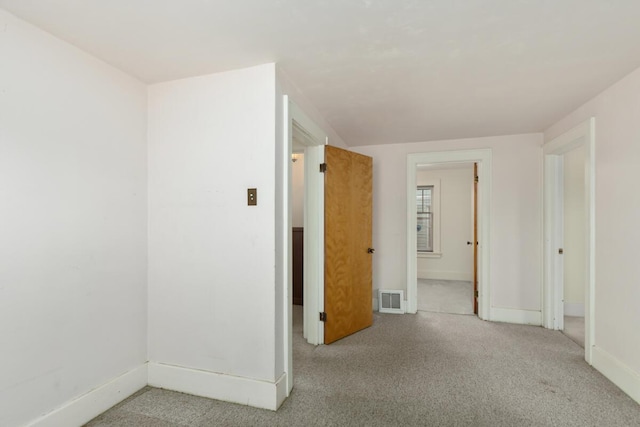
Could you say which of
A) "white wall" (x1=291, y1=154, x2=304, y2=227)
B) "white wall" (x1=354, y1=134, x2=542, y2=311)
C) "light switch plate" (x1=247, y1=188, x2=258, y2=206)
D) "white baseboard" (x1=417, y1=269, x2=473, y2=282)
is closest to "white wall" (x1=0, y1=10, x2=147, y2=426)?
"light switch plate" (x1=247, y1=188, x2=258, y2=206)

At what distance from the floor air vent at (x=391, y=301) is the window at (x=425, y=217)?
8.85 ft

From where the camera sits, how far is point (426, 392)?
205 centimetres

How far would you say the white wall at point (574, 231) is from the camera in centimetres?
362

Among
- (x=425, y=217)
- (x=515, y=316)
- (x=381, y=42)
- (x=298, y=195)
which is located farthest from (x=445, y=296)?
(x=381, y=42)

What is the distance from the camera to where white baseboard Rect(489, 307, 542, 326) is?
11.1 ft

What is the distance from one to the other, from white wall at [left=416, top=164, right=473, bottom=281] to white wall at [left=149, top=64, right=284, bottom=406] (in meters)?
4.61

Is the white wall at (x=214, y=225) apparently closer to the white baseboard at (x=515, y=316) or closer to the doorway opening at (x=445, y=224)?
the white baseboard at (x=515, y=316)

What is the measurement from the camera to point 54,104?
1.63 metres

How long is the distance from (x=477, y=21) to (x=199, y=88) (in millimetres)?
1730

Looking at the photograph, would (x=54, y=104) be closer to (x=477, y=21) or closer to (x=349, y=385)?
(x=477, y=21)

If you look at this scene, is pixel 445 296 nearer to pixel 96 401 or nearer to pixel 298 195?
pixel 298 195

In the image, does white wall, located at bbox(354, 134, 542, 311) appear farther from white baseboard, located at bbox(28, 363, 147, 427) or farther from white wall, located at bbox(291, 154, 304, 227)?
white baseboard, located at bbox(28, 363, 147, 427)

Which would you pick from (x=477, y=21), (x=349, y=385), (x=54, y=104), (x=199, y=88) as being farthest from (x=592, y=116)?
(x=54, y=104)

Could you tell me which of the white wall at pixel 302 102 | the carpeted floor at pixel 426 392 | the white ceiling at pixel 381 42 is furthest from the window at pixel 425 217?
the white ceiling at pixel 381 42
